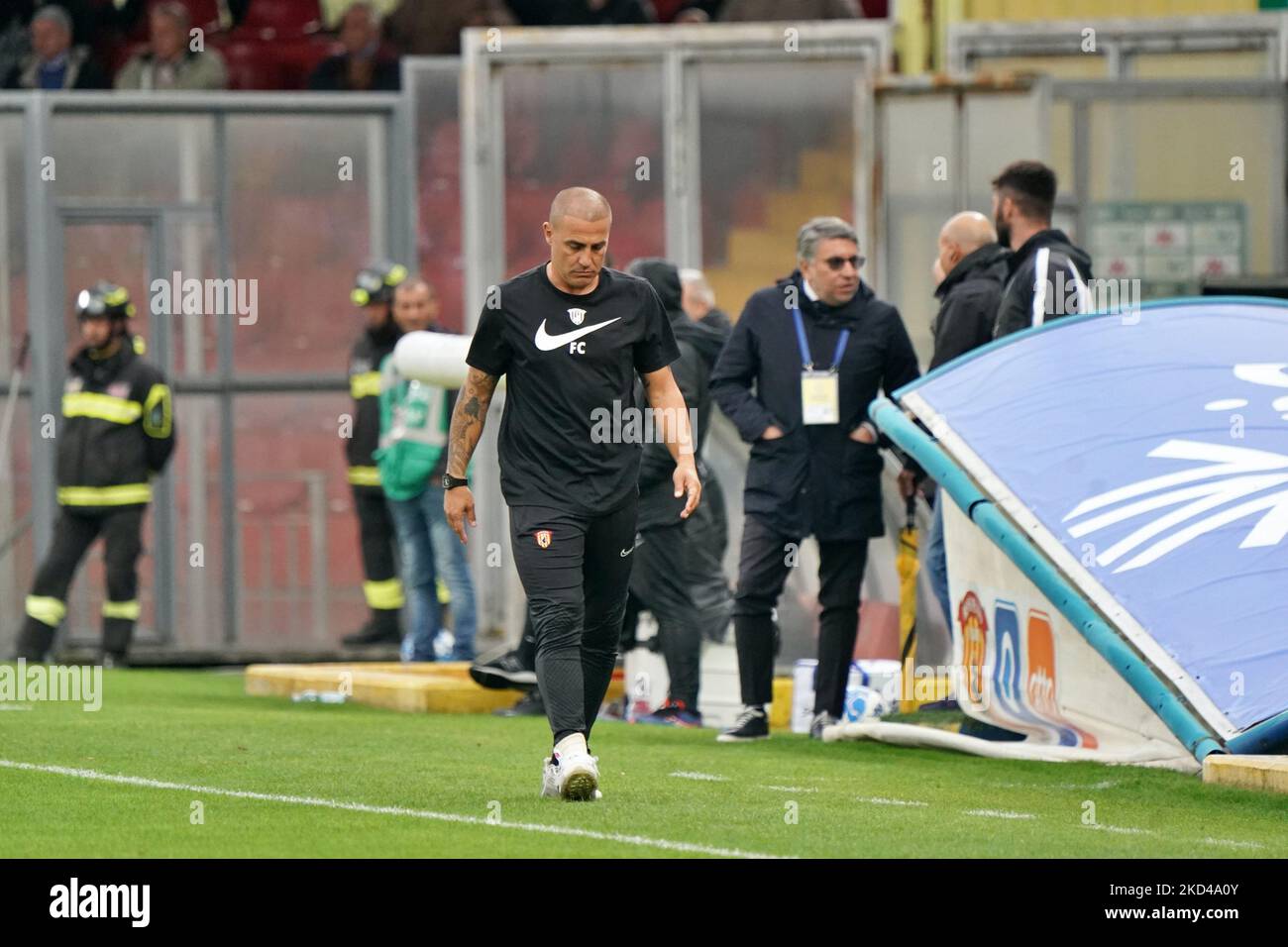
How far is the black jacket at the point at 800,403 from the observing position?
10.7m

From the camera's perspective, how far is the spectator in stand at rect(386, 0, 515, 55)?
711 inches

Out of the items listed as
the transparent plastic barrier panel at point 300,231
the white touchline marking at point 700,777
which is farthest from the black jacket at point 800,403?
the transparent plastic barrier panel at point 300,231

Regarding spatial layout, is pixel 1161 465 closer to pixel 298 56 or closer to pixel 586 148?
pixel 586 148

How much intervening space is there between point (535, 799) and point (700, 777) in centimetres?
113

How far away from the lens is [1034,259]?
1096 centimetres

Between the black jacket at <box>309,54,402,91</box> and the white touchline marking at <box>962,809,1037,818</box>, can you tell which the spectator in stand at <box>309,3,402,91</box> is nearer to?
the black jacket at <box>309,54,402,91</box>

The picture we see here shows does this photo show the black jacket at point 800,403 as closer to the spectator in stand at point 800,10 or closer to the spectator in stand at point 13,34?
the spectator in stand at point 800,10

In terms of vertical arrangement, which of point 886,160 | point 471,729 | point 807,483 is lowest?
point 471,729

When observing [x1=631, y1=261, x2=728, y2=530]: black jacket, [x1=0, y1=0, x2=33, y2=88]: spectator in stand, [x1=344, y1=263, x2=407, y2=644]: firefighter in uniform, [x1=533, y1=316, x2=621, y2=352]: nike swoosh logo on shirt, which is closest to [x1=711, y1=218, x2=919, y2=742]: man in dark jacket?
[x1=631, y1=261, x2=728, y2=530]: black jacket
